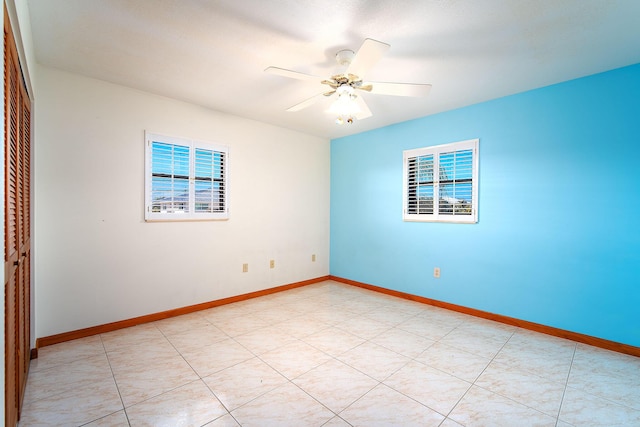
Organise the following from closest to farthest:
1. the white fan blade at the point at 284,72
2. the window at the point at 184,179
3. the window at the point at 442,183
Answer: the white fan blade at the point at 284,72 < the window at the point at 184,179 < the window at the point at 442,183

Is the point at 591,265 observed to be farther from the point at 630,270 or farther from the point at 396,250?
the point at 396,250

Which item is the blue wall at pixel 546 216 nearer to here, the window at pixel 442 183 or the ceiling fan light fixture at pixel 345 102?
the window at pixel 442 183

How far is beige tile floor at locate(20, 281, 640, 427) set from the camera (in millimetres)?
1790

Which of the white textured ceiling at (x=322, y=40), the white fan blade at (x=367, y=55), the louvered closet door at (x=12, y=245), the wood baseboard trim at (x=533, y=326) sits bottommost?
the wood baseboard trim at (x=533, y=326)

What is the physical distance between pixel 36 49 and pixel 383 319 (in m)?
4.03

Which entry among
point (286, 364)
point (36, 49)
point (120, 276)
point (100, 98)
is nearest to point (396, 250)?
point (286, 364)

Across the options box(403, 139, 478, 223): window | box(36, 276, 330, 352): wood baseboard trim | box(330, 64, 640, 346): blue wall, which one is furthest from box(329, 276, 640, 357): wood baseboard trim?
box(36, 276, 330, 352): wood baseboard trim

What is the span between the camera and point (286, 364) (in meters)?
2.39

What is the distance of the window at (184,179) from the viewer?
3238 millimetres

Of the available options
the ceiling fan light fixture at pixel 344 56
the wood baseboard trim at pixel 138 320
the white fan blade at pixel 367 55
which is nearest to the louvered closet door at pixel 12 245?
the wood baseboard trim at pixel 138 320

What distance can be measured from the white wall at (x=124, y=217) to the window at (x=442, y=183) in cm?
196

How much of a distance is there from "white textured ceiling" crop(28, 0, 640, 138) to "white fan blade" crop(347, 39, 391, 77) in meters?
0.24

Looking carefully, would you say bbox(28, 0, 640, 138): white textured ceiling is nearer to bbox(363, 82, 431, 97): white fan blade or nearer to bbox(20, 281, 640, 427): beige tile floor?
bbox(363, 82, 431, 97): white fan blade

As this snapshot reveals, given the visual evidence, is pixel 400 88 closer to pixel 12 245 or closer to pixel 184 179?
pixel 184 179
